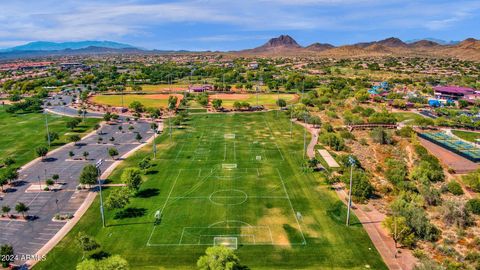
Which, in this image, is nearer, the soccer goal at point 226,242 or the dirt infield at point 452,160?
the soccer goal at point 226,242

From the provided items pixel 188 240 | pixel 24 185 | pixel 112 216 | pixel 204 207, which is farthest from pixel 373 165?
pixel 24 185

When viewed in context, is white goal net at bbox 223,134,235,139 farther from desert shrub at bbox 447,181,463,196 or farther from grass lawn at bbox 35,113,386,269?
desert shrub at bbox 447,181,463,196

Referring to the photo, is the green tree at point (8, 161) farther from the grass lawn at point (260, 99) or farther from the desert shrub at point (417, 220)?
the grass lawn at point (260, 99)

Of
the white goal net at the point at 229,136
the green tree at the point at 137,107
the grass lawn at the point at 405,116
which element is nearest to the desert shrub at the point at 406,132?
the grass lawn at the point at 405,116

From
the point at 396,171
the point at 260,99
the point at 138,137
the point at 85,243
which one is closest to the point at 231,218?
the point at 85,243

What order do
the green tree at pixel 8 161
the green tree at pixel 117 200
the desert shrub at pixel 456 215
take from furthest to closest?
→ the green tree at pixel 8 161
the green tree at pixel 117 200
the desert shrub at pixel 456 215

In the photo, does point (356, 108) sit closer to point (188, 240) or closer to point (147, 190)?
point (147, 190)

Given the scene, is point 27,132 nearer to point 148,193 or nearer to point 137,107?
point 137,107
